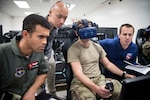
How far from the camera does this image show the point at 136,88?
534 millimetres

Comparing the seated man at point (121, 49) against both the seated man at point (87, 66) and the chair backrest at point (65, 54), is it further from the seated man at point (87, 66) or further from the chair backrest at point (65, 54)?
the chair backrest at point (65, 54)

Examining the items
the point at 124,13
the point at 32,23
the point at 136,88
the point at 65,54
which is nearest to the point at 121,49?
the point at 65,54

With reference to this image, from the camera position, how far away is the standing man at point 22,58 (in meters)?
1.12

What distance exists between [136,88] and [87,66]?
1.14 metres

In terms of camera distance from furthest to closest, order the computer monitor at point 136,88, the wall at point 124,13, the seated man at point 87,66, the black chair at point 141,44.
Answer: the wall at point 124,13 < the black chair at point 141,44 < the seated man at point 87,66 < the computer monitor at point 136,88

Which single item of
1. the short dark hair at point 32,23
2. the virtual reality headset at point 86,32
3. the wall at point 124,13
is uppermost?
the wall at point 124,13

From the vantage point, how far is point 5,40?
8.69 feet

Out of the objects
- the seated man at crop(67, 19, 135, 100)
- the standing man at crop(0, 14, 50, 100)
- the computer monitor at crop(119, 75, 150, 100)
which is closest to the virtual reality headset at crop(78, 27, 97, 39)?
the seated man at crop(67, 19, 135, 100)

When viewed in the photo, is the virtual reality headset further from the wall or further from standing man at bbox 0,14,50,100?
A: the wall

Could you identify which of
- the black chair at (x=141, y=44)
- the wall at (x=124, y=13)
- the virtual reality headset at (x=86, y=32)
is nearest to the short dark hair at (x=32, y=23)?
the virtual reality headset at (x=86, y=32)

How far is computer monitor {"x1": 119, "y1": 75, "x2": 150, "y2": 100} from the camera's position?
20.3 inches

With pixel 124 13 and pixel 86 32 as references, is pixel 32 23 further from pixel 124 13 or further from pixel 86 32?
pixel 124 13

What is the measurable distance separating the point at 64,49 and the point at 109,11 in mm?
5572

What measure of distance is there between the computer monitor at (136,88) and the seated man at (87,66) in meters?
0.84
